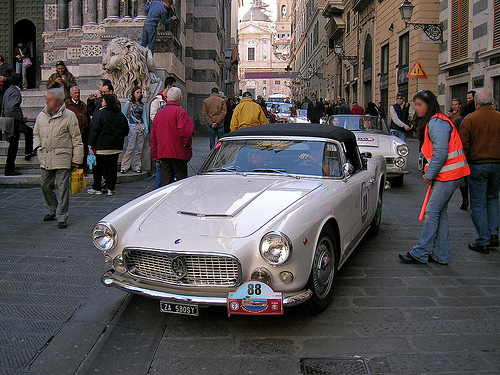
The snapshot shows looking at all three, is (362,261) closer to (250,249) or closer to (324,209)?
(324,209)

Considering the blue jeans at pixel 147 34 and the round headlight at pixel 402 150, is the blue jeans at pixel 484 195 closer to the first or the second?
the round headlight at pixel 402 150

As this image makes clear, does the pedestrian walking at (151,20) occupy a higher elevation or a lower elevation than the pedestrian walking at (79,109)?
higher

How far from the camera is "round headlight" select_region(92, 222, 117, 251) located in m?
4.04

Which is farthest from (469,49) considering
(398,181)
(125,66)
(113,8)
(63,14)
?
(63,14)

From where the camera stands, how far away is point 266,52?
12356cm

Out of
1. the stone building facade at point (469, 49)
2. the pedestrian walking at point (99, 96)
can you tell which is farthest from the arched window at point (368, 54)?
the pedestrian walking at point (99, 96)

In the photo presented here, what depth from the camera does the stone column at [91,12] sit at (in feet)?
54.4

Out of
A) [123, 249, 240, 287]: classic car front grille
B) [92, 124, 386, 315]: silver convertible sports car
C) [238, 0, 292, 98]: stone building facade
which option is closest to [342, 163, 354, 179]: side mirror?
[92, 124, 386, 315]: silver convertible sports car

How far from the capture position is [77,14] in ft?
57.2

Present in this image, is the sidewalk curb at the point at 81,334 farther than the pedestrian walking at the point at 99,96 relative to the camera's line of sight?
No

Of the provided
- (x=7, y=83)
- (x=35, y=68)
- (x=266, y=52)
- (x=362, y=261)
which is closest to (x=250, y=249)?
(x=362, y=261)

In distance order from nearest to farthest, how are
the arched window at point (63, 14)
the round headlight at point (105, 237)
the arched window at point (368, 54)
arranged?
the round headlight at point (105, 237), the arched window at point (63, 14), the arched window at point (368, 54)

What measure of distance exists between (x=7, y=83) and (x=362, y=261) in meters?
8.00

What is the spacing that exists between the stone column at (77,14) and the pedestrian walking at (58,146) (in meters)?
11.7
